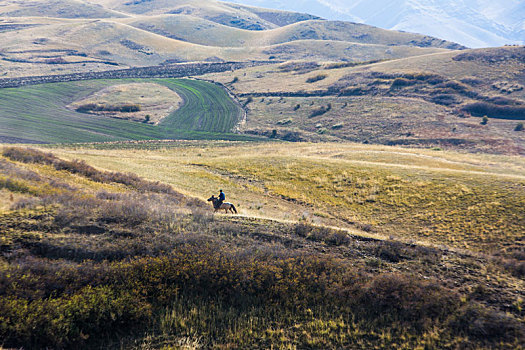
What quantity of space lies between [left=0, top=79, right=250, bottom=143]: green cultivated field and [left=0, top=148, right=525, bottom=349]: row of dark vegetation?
51.6 m

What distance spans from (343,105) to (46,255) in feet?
271

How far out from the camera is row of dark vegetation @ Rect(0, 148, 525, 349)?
8922 millimetres

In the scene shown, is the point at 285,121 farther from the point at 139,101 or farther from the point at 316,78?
the point at 139,101

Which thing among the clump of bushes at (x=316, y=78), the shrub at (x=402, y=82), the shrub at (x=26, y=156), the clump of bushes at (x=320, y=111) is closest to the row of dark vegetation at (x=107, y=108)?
the clump of bushes at (x=320, y=111)

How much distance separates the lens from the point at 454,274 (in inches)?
485

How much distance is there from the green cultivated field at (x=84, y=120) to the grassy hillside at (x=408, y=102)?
9.18 meters

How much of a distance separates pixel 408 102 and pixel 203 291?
84749 mm

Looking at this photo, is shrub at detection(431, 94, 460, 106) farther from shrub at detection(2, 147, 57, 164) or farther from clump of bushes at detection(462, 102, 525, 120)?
shrub at detection(2, 147, 57, 164)

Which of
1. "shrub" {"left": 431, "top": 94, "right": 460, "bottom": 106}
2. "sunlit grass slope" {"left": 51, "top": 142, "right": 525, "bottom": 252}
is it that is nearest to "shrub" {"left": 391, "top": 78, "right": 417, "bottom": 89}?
"shrub" {"left": 431, "top": 94, "right": 460, "bottom": 106}

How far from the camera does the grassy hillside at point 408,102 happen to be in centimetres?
6644

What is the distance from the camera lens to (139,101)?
278 ft

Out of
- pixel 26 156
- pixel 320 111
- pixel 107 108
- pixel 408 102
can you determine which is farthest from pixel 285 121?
pixel 26 156

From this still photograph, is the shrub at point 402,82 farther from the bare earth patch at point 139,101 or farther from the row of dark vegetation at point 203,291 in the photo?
the row of dark vegetation at point 203,291

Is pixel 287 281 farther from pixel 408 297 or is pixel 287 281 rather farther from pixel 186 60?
pixel 186 60
